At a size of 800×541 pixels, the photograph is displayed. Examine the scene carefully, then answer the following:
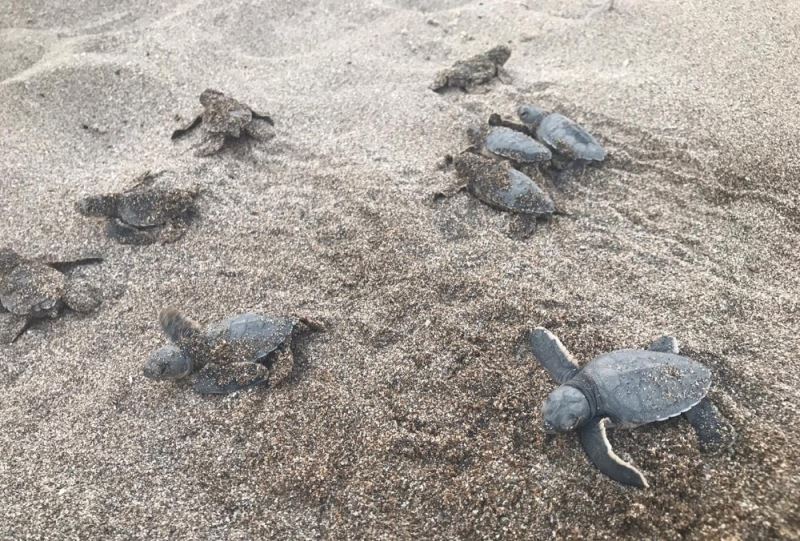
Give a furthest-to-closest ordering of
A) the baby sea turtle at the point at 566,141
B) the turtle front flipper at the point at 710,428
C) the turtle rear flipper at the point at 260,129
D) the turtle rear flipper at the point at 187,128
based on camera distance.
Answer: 1. the turtle rear flipper at the point at 187,128
2. the turtle rear flipper at the point at 260,129
3. the baby sea turtle at the point at 566,141
4. the turtle front flipper at the point at 710,428

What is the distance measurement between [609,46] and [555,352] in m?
3.73

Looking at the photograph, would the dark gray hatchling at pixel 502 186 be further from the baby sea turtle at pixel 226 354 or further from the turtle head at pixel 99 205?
the turtle head at pixel 99 205

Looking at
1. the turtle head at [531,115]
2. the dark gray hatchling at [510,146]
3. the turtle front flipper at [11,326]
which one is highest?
the turtle head at [531,115]

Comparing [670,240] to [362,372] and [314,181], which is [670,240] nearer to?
[362,372]

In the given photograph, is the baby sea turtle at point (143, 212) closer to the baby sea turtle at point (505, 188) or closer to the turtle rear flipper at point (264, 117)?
the turtle rear flipper at point (264, 117)

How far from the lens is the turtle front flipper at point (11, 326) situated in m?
2.93

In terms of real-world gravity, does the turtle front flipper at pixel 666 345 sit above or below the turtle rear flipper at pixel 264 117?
below

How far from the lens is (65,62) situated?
5043mm

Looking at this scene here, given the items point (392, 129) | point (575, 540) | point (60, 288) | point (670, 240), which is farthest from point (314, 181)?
point (575, 540)

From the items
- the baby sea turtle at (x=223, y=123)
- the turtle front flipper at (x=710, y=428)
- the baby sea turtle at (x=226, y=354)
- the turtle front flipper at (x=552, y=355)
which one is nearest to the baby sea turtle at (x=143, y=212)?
the baby sea turtle at (x=223, y=123)

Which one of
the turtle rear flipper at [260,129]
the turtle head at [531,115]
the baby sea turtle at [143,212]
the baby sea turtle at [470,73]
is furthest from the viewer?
the baby sea turtle at [470,73]

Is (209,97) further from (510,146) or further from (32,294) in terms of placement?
(510,146)

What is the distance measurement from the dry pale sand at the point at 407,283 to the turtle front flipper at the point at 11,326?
3.7 inches

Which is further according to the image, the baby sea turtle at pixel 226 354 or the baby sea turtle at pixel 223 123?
the baby sea turtle at pixel 223 123
